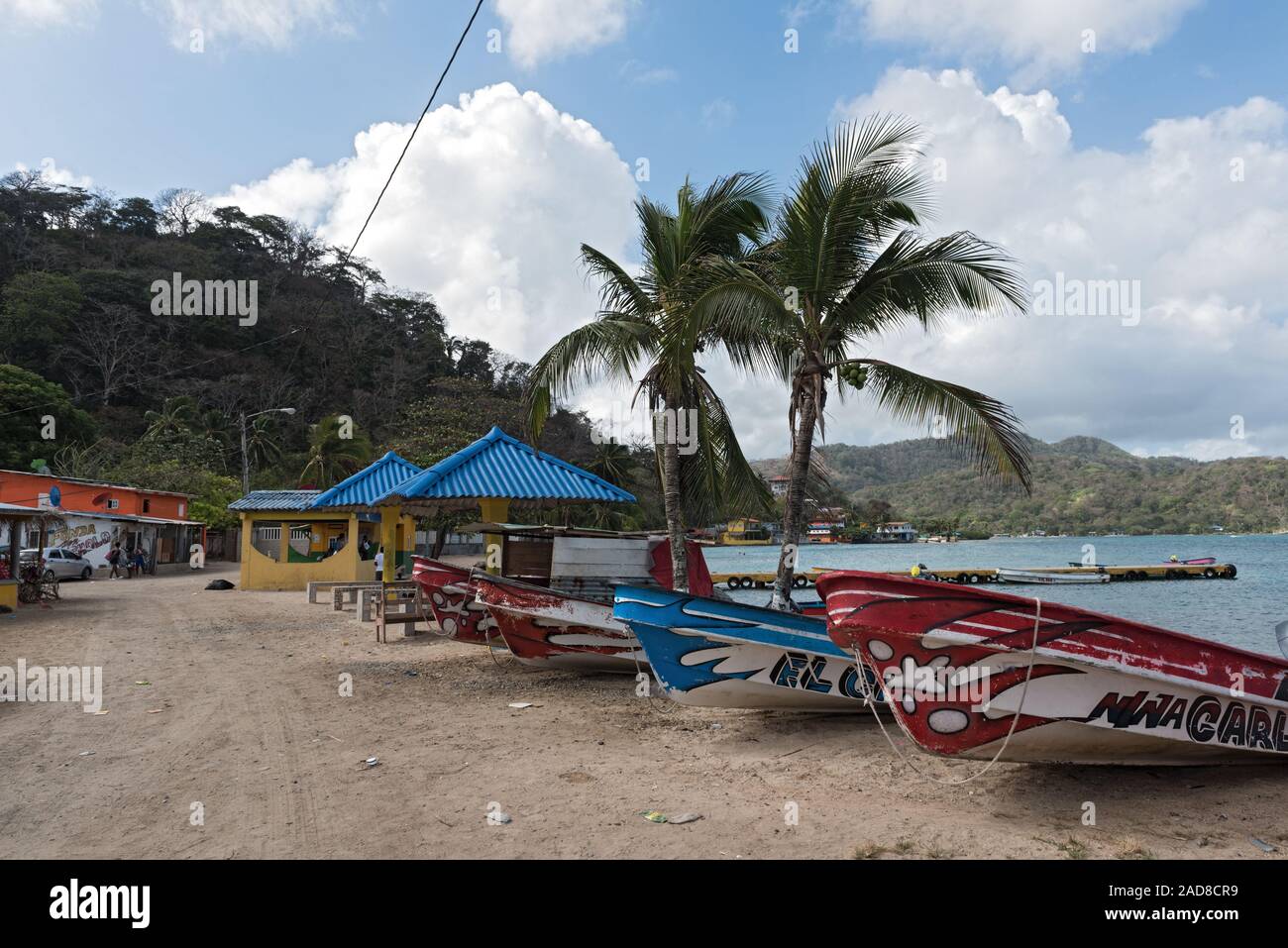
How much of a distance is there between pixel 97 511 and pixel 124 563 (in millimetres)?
2372

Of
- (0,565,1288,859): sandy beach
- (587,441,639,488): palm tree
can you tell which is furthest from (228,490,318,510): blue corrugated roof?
(587,441,639,488): palm tree

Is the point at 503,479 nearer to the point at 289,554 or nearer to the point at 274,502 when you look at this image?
the point at 274,502

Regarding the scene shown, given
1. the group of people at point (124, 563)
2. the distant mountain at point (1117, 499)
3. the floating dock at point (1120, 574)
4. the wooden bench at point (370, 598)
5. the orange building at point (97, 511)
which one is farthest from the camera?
the distant mountain at point (1117, 499)

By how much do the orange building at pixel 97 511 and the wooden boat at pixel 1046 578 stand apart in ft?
136

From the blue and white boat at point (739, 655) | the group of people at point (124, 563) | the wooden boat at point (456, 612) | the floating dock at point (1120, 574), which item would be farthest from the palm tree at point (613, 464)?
the blue and white boat at point (739, 655)

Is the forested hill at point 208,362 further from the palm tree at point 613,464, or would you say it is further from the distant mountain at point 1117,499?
the distant mountain at point 1117,499

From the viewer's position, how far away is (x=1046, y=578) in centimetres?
4453

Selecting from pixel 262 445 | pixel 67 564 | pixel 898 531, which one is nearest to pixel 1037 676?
pixel 67 564

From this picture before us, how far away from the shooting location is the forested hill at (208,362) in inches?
1570

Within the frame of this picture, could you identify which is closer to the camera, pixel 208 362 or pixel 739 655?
pixel 739 655

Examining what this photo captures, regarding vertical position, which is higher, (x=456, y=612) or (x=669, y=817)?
(x=456, y=612)

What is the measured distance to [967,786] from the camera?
5.70 m
